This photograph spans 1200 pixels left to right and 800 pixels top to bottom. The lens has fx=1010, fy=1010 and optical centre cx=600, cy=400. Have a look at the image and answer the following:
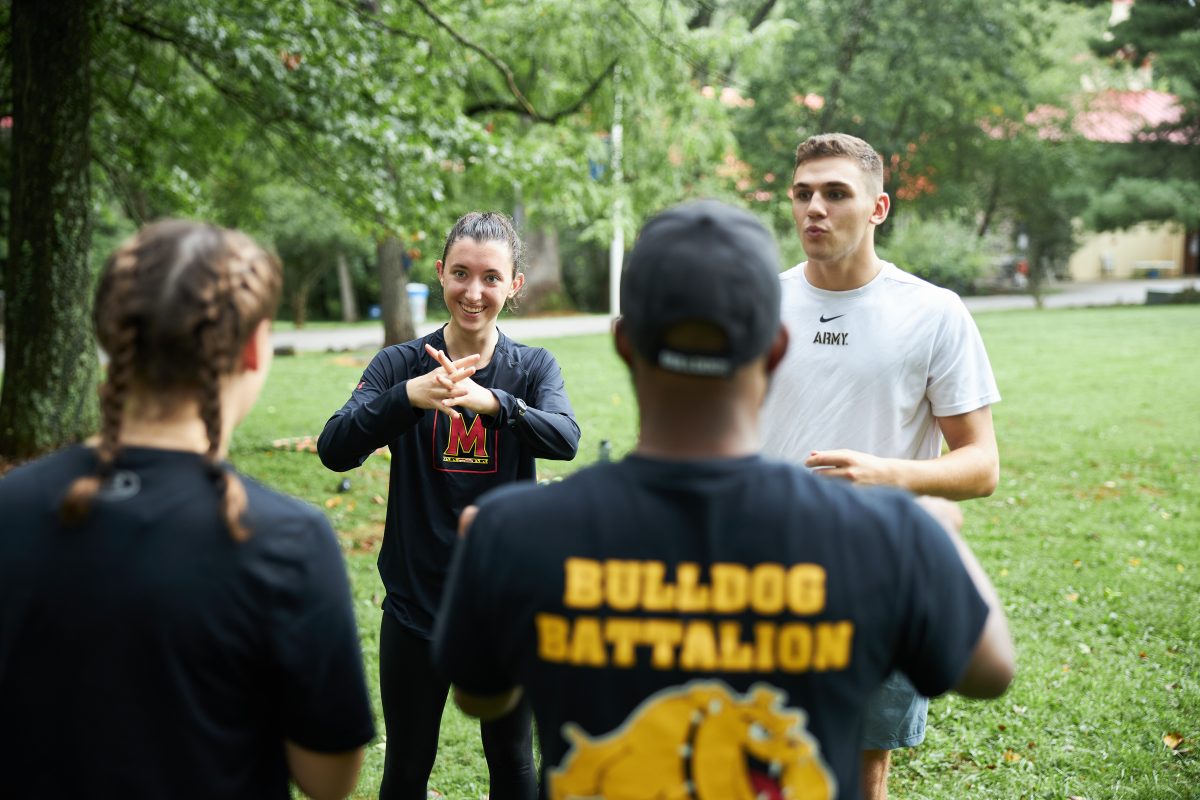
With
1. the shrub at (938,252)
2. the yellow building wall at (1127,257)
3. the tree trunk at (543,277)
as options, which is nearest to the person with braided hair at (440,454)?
the tree trunk at (543,277)

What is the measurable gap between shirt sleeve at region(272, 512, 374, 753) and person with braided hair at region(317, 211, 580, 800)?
1265 mm

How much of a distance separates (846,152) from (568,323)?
25.1m

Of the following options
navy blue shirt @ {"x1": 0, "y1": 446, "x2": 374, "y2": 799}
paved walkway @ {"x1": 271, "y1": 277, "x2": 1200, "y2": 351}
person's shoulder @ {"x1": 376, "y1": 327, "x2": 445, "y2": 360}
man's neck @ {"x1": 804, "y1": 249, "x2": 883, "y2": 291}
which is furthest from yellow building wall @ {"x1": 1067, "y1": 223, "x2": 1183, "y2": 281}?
navy blue shirt @ {"x1": 0, "y1": 446, "x2": 374, "y2": 799}

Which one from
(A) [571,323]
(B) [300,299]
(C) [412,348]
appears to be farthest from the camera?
(B) [300,299]

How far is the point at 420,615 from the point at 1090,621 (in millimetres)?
5208

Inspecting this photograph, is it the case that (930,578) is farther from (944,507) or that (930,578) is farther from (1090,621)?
(1090,621)

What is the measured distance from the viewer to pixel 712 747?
1.53 metres

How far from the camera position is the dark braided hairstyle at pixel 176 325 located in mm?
1576

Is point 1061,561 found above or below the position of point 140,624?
below

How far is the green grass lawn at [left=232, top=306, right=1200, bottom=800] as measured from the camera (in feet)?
15.3

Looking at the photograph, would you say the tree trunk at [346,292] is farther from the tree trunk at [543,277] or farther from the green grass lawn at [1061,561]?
the green grass lawn at [1061,561]

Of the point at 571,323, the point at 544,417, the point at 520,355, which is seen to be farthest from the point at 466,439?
the point at 571,323

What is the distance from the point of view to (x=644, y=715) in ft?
5.01

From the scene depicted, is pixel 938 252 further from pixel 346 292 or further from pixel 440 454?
pixel 440 454
